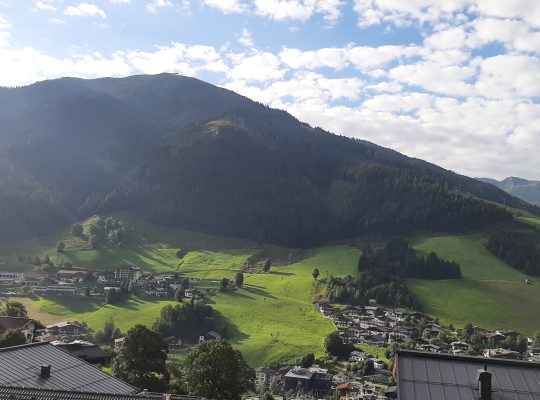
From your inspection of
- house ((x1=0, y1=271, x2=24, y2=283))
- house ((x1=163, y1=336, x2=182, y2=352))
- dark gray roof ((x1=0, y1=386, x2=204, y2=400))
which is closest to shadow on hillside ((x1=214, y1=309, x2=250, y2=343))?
house ((x1=163, y1=336, x2=182, y2=352))

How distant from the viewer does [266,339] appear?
11456 cm

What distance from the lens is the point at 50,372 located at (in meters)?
27.4

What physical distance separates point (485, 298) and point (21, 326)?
133355 mm

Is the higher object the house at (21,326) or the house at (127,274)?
the house at (21,326)

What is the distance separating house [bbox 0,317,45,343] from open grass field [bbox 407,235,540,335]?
111 m

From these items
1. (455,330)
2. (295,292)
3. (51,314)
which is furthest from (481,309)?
(51,314)

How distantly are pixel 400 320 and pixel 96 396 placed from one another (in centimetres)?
12886

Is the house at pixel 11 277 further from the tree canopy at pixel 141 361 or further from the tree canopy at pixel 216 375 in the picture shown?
the tree canopy at pixel 216 375

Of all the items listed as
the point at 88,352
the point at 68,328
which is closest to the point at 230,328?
the point at 68,328

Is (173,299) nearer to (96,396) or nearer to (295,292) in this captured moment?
(295,292)

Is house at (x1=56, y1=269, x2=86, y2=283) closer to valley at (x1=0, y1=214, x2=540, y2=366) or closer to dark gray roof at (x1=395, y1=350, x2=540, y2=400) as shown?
valley at (x1=0, y1=214, x2=540, y2=366)

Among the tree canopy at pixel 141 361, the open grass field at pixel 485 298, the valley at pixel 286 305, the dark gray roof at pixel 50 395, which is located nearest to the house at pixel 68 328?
the valley at pixel 286 305

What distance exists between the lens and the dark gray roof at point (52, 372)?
26.1 m

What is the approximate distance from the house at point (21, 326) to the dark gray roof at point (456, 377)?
45.3 m
